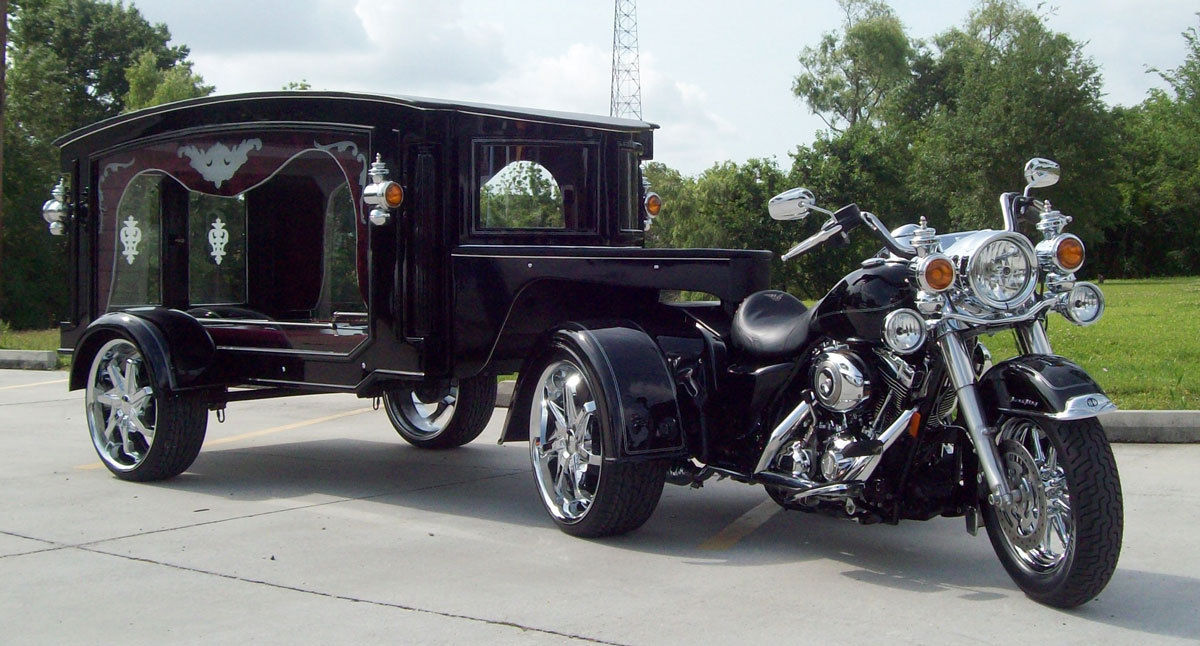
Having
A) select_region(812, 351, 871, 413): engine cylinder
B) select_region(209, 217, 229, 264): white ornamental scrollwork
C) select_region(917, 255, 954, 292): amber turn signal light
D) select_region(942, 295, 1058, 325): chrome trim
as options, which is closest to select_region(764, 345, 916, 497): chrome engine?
select_region(812, 351, 871, 413): engine cylinder

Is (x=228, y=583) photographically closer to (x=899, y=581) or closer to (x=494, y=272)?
(x=494, y=272)

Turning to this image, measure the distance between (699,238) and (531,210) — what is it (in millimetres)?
40489

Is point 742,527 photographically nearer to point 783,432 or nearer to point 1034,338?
point 783,432

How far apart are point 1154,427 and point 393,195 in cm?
530

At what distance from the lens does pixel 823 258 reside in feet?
97.9

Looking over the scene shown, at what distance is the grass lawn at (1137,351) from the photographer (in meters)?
9.36

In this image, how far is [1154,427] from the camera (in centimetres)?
838

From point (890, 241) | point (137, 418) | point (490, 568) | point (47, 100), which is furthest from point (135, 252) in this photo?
point (47, 100)

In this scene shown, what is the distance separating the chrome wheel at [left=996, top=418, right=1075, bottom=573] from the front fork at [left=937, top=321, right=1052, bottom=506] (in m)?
0.06

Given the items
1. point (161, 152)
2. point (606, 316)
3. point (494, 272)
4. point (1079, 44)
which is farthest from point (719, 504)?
point (1079, 44)

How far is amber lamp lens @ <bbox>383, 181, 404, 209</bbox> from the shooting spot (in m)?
6.46

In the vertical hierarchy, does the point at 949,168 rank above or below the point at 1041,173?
above

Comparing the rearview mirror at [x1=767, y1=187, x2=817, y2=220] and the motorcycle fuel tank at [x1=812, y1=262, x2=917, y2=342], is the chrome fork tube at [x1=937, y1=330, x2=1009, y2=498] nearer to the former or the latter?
the motorcycle fuel tank at [x1=812, y1=262, x2=917, y2=342]

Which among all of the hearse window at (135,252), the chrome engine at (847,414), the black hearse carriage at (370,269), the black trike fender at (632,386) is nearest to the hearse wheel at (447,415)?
the black hearse carriage at (370,269)
